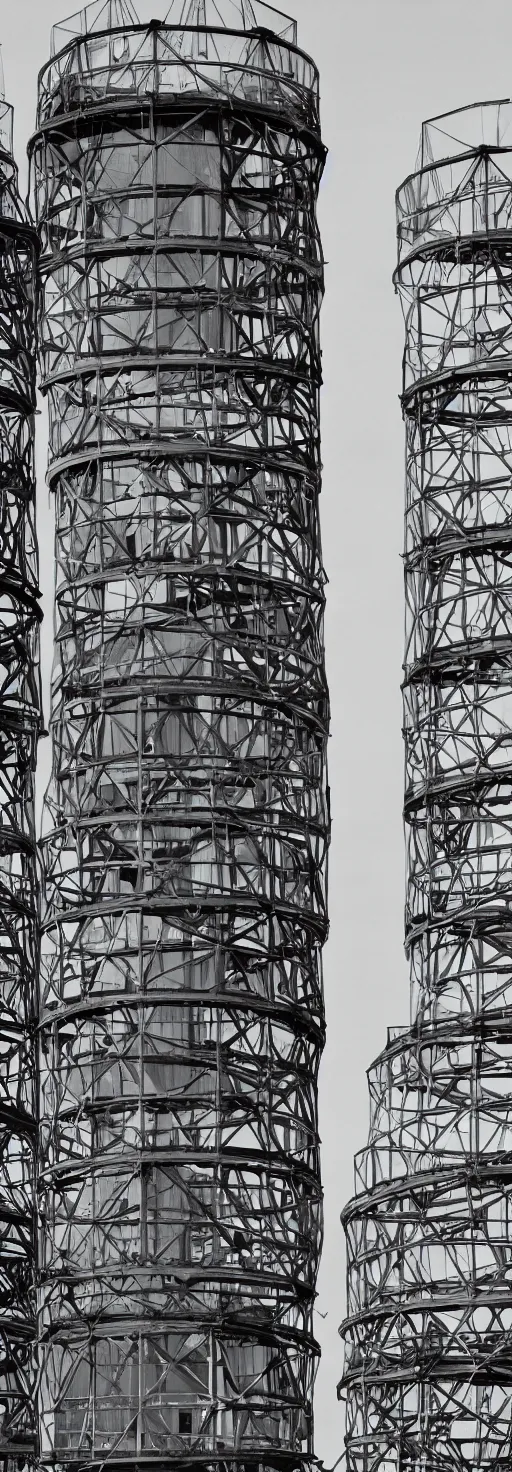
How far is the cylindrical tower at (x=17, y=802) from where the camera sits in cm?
9238

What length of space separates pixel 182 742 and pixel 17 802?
5369 mm

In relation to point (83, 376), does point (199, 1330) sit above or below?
below

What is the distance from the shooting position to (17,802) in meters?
96.3

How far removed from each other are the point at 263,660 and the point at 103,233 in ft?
35.2

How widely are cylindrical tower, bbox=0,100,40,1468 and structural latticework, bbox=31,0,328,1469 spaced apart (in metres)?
1.42

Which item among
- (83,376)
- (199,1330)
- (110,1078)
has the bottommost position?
(199,1330)

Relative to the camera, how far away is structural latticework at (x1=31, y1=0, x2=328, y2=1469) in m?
88.4

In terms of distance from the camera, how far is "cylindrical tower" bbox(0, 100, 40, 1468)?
92.4 metres

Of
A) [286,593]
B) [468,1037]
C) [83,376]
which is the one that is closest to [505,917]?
[468,1037]

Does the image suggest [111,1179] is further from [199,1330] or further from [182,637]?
[182,637]

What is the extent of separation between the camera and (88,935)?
9200 cm

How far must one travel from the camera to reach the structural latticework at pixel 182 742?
88.4 metres

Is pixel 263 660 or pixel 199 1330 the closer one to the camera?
pixel 199 1330

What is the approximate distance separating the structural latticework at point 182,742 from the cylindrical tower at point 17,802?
1418 millimetres
